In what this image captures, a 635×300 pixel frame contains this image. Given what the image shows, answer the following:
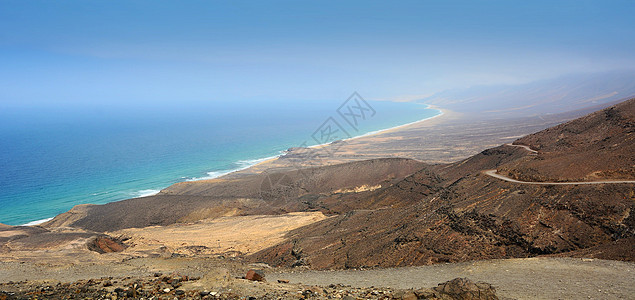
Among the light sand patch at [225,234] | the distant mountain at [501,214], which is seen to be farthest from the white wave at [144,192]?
the light sand patch at [225,234]

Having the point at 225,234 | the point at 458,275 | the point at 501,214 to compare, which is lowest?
the point at 225,234

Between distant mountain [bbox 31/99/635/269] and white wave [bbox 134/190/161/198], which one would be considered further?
white wave [bbox 134/190/161/198]

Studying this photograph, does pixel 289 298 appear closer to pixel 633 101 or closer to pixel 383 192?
pixel 383 192

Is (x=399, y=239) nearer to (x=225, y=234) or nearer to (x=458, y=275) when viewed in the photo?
(x=458, y=275)

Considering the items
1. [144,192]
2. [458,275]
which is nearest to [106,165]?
[144,192]

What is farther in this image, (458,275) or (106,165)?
(106,165)

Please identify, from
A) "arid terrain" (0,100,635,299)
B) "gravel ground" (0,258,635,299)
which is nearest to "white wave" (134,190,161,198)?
"arid terrain" (0,100,635,299)

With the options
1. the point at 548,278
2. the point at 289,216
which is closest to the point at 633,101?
the point at 548,278

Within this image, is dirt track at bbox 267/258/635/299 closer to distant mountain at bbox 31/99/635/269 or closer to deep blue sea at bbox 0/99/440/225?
distant mountain at bbox 31/99/635/269
